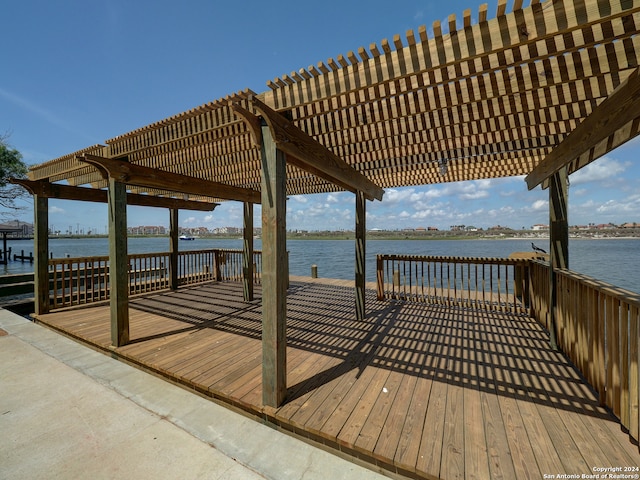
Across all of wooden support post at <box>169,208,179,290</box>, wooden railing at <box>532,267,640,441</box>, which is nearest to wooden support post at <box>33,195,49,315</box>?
wooden support post at <box>169,208,179,290</box>

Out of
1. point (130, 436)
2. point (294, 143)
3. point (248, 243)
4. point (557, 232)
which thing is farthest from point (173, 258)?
point (557, 232)

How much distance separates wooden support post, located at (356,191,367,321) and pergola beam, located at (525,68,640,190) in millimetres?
2612

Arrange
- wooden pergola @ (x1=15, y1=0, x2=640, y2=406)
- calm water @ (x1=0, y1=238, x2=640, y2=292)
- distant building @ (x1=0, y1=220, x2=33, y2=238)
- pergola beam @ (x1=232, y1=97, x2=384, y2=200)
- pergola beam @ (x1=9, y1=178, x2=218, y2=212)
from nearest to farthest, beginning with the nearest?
wooden pergola @ (x1=15, y1=0, x2=640, y2=406) → pergola beam @ (x1=232, y1=97, x2=384, y2=200) → pergola beam @ (x1=9, y1=178, x2=218, y2=212) → calm water @ (x1=0, y1=238, x2=640, y2=292) → distant building @ (x1=0, y1=220, x2=33, y2=238)

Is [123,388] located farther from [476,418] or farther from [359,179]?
[359,179]

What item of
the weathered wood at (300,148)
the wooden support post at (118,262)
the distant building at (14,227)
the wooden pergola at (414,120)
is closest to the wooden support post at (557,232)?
the wooden pergola at (414,120)

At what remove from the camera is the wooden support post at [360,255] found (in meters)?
4.47

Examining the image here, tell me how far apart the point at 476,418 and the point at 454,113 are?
296 centimetres

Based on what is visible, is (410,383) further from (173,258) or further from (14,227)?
(14,227)

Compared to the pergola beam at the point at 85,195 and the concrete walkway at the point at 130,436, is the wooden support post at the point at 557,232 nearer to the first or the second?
the concrete walkway at the point at 130,436

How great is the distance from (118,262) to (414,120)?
14.3 feet

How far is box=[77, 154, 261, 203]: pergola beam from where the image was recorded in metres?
3.33

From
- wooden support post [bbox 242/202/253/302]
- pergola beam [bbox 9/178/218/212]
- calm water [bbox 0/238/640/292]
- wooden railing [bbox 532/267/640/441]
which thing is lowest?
calm water [bbox 0/238/640/292]

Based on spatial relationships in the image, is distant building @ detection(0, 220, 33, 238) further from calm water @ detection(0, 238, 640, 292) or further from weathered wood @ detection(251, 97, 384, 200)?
weathered wood @ detection(251, 97, 384, 200)

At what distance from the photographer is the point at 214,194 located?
5.11 metres
